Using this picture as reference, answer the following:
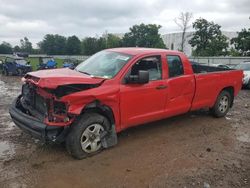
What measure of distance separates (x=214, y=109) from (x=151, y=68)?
263 centimetres

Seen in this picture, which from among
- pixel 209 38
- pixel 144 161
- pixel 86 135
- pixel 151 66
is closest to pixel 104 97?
pixel 86 135

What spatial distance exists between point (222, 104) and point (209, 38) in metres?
39.2

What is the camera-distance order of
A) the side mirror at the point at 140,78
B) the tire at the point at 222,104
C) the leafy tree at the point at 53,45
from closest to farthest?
1. the side mirror at the point at 140,78
2. the tire at the point at 222,104
3. the leafy tree at the point at 53,45

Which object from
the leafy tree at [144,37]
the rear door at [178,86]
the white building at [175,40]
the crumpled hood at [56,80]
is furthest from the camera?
the leafy tree at [144,37]

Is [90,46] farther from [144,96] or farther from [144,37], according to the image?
[144,96]

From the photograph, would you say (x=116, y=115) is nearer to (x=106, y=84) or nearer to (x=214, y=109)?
(x=106, y=84)

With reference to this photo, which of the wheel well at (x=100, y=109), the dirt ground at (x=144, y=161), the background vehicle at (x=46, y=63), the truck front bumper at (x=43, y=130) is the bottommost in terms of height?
the dirt ground at (x=144, y=161)

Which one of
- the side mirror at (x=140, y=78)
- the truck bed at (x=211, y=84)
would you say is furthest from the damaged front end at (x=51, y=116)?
the truck bed at (x=211, y=84)

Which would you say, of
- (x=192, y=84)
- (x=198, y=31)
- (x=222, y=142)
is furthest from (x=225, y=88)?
(x=198, y=31)

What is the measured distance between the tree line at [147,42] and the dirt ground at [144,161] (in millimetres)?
35799

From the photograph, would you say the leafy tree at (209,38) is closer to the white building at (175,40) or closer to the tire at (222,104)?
the white building at (175,40)

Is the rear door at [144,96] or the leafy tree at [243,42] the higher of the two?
the leafy tree at [243,42]

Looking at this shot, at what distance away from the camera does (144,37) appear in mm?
66062

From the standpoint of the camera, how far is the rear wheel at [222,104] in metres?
7.61
